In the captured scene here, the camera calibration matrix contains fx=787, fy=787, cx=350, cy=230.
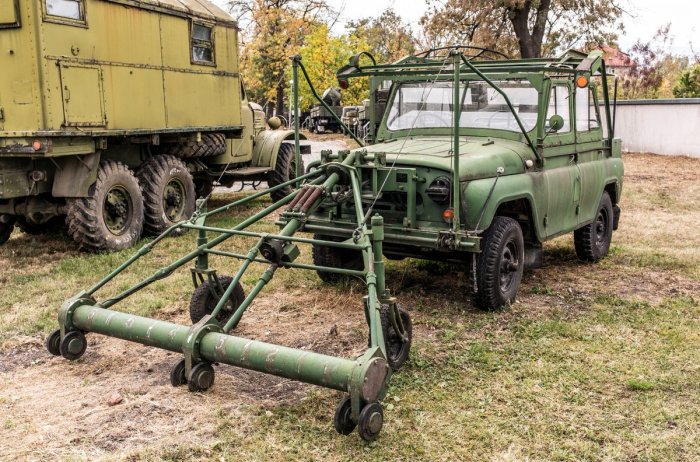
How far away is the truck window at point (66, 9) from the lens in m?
8.52

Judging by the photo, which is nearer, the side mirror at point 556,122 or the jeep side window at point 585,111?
the side mirror at point 556,122

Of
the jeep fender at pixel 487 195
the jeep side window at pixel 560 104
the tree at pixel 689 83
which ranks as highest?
the tree at pixel 689 83

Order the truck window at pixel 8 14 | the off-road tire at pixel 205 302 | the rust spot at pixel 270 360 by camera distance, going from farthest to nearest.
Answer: the truck window at pixel 8 14, the off-road tire at pixel 205 302, the rust spot at pixel 270 360

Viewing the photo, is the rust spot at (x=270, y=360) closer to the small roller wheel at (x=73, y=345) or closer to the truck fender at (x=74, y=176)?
the small roller wheel at (x=73, y=345)

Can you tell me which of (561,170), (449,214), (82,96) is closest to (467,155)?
(449,214)

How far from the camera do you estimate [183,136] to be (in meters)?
10.9

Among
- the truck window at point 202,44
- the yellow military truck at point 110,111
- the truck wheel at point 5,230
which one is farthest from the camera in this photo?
the truck window at point 202,44

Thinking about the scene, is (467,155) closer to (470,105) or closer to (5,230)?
(470,105)

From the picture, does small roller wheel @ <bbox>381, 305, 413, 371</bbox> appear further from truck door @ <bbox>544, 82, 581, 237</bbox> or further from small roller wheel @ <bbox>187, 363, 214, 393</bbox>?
truck door @ <bbox>544, 82, 581, 237</bbox>

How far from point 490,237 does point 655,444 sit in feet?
8.26

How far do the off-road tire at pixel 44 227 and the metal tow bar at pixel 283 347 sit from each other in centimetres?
499

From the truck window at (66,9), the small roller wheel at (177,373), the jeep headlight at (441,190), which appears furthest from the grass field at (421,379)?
the truck window at (66,9)

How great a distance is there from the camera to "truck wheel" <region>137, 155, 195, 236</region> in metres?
10.3

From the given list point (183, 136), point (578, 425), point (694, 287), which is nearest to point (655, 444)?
point (578, 425)
